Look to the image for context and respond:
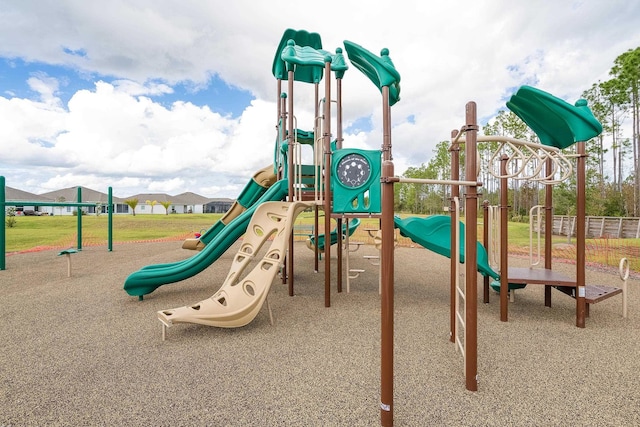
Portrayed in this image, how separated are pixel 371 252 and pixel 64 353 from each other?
960 cm

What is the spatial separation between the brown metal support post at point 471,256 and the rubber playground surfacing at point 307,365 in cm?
23

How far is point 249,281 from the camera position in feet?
14.0

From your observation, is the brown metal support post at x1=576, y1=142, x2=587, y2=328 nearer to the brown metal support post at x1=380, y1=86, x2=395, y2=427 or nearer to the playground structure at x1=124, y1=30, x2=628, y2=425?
the playground structure at x1=124, y1=30, x2=628, y2=425

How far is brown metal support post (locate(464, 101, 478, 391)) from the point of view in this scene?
2.61m

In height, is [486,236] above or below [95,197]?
below

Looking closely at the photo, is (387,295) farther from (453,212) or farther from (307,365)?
(453,212)

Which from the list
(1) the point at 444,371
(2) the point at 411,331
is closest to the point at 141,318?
(2) the point at 411,331

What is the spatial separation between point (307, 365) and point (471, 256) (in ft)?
5.90

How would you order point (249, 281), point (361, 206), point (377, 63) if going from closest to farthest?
point (249, 281), point (377, 63), point (361, 206)

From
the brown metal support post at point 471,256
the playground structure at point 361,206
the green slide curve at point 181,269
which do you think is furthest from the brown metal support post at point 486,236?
the green slide curve at point 181,269

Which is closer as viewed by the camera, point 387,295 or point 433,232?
point 387,295

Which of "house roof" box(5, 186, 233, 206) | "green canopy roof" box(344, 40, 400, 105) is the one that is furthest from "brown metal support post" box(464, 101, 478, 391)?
"house roof" box(5, 186, 233, 206)

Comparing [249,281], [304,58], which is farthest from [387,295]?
[304,58]

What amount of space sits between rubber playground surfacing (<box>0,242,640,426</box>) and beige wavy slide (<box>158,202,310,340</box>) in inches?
9.8
